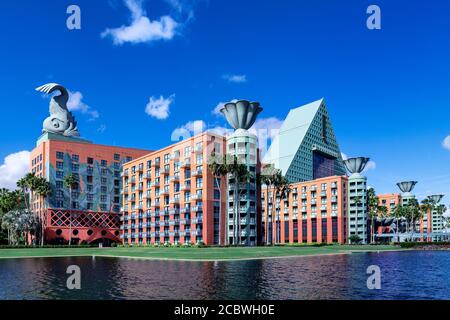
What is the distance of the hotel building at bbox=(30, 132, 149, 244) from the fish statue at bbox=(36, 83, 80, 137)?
3.40 metres

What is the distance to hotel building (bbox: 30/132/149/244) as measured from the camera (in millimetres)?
145625

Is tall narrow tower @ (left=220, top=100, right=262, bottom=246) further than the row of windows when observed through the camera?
No

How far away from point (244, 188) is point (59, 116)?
78.5 m

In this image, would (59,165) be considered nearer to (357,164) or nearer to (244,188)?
(244,188)

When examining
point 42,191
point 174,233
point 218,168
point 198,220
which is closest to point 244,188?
point 198,220

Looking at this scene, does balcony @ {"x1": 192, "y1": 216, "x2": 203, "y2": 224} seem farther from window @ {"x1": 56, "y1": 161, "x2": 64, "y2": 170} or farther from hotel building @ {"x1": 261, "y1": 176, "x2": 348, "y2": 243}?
window @ {"x1": 56, "y1": 161, "x2": 64, "y2": 170}

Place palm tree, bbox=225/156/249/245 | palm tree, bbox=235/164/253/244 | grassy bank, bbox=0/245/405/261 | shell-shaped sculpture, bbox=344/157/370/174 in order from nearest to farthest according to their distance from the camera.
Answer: grassy bank, bbox=0/245/405/261 < palm tree, bbox=225/156/249/245 < palm tree, bbox=235/164/253/244 < shell-shaped sculpture, bbox=344/157/370/174

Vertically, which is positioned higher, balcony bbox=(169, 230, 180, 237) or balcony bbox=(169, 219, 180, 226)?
balcony bbox=(169, 219, 180, 226)

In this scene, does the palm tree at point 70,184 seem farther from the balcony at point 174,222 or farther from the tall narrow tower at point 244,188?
the tall narrow tower at point 244,188

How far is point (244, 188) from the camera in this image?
124 metres

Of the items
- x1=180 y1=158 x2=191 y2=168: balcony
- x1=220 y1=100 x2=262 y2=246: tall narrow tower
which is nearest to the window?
x1=180 y1=158 x2=191 y2=168: balcony

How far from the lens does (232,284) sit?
3391cm
